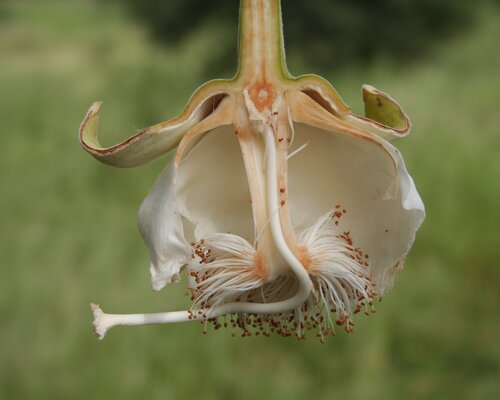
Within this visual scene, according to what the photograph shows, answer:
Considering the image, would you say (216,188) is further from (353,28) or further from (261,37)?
(353,28)

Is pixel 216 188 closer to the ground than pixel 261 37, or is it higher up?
closer to the ground

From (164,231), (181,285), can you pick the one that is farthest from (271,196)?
(181,285)

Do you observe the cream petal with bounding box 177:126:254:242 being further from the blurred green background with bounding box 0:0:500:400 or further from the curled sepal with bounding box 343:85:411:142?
the blurred green background with bounding box 0:0:500:400

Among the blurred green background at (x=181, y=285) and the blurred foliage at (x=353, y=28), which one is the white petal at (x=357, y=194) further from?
the blurred foliage at (x=353, y=28)

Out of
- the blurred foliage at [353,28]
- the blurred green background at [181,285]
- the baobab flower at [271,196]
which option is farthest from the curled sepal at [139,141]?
the blurred foliage at [353,28]

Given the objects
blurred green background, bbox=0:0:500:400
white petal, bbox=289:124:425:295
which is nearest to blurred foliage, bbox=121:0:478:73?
blurred green background, bbox=0:0:500:400

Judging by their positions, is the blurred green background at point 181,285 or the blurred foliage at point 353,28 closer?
the blurred green background at point 181,285

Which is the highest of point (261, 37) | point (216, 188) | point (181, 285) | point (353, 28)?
point (353, 28)

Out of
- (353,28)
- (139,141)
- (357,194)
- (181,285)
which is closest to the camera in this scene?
(139,141)

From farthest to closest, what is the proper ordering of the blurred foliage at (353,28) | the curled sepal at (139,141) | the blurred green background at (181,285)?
the blurred foliage at (353,28), the blurred green background at (181,285), the curled sepal at (139,141)
